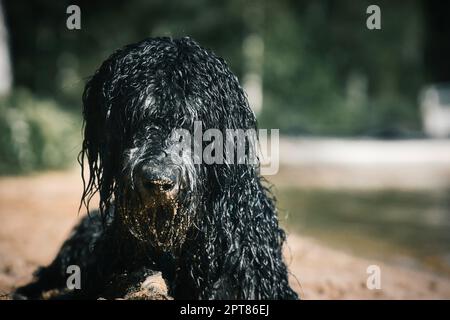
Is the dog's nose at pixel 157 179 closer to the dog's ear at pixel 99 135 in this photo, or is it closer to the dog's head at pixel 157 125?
the dog's head at pixel 157 125

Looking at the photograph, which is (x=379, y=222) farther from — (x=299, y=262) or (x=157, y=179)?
(x=157, y=179)

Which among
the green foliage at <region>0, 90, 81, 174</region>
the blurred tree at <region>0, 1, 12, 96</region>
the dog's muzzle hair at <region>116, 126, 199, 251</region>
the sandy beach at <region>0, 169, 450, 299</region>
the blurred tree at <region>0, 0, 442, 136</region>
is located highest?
the blurred tree at <region>0, 0, 442, 136</region>

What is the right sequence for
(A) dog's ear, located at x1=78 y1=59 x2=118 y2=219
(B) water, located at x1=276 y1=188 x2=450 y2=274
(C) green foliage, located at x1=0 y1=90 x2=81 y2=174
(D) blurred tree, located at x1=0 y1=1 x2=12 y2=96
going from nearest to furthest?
(A) dog's ear, located at x1=78 y1=59 x2=118 y2=219 < (B) water, located at x1=276 y1=188 x2=450 y2=274 < (C) green foliage, located at x1=0 y1=90 x2=81 y2=174 < (D) blurred tree, located at x1=0 y1=1 x2=12 y2=96

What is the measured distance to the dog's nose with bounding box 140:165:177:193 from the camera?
2453 millimetres

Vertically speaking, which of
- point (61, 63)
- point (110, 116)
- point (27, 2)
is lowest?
point (110, 116)

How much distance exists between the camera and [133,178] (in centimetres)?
252

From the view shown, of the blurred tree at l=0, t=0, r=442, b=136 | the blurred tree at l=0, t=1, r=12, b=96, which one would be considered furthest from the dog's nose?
the blurred tree at l=0, t=0, r=442, b=136

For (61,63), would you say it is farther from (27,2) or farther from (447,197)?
(447,197)

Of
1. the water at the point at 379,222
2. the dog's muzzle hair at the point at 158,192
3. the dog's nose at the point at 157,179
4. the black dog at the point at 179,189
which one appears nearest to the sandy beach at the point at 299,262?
the water at the point at 379,222

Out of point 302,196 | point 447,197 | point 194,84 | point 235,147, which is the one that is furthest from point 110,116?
point 447,197

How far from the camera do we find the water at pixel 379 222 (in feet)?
21.3

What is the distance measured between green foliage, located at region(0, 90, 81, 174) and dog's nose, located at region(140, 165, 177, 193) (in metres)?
8.96

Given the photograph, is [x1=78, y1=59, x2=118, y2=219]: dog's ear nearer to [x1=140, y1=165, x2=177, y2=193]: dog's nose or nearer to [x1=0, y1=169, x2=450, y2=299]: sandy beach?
[x1=140, y1=165, x2=177, y2=193]: dog's nose

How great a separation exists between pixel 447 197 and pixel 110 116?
9.15 metres
